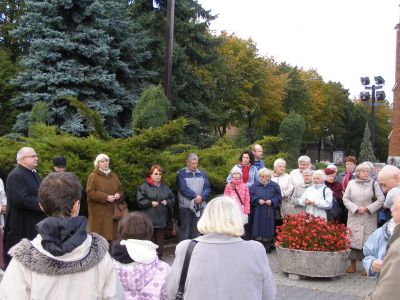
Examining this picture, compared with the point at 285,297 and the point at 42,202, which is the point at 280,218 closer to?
the point at 285,297

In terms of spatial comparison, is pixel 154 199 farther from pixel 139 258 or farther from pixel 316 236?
pixel 139 258

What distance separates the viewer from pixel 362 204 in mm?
8711

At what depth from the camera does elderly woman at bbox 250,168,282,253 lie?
9977 millimetres

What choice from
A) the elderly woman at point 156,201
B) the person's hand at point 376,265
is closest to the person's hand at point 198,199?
the elderly woman at point 156,201

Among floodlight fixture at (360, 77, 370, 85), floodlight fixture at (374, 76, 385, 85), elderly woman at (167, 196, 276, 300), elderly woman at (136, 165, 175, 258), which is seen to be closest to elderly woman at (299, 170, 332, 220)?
elderly woman at (136, 165, 175, 258)

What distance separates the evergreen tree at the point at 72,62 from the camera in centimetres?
1898

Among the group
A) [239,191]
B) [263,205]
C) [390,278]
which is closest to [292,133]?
[263,205]

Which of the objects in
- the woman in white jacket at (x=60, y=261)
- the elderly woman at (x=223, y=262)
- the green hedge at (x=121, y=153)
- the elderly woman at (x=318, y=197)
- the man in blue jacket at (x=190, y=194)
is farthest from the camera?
the man in blue jacket at (x=190, y=194)

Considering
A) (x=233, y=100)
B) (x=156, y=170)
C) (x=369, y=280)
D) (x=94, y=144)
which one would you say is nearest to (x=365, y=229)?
(x=369, y=280)

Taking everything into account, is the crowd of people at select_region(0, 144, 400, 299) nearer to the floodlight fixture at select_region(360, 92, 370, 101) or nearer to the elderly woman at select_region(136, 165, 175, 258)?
the elderly woman at select_region(136, 165, 175, 258)

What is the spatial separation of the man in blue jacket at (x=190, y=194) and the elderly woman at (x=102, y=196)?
1.36 meters

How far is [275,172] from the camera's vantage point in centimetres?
1061

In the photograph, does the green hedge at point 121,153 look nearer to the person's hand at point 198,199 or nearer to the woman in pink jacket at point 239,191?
the person's hand at point 198,199

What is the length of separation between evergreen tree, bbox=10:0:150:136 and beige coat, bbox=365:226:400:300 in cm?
1678
